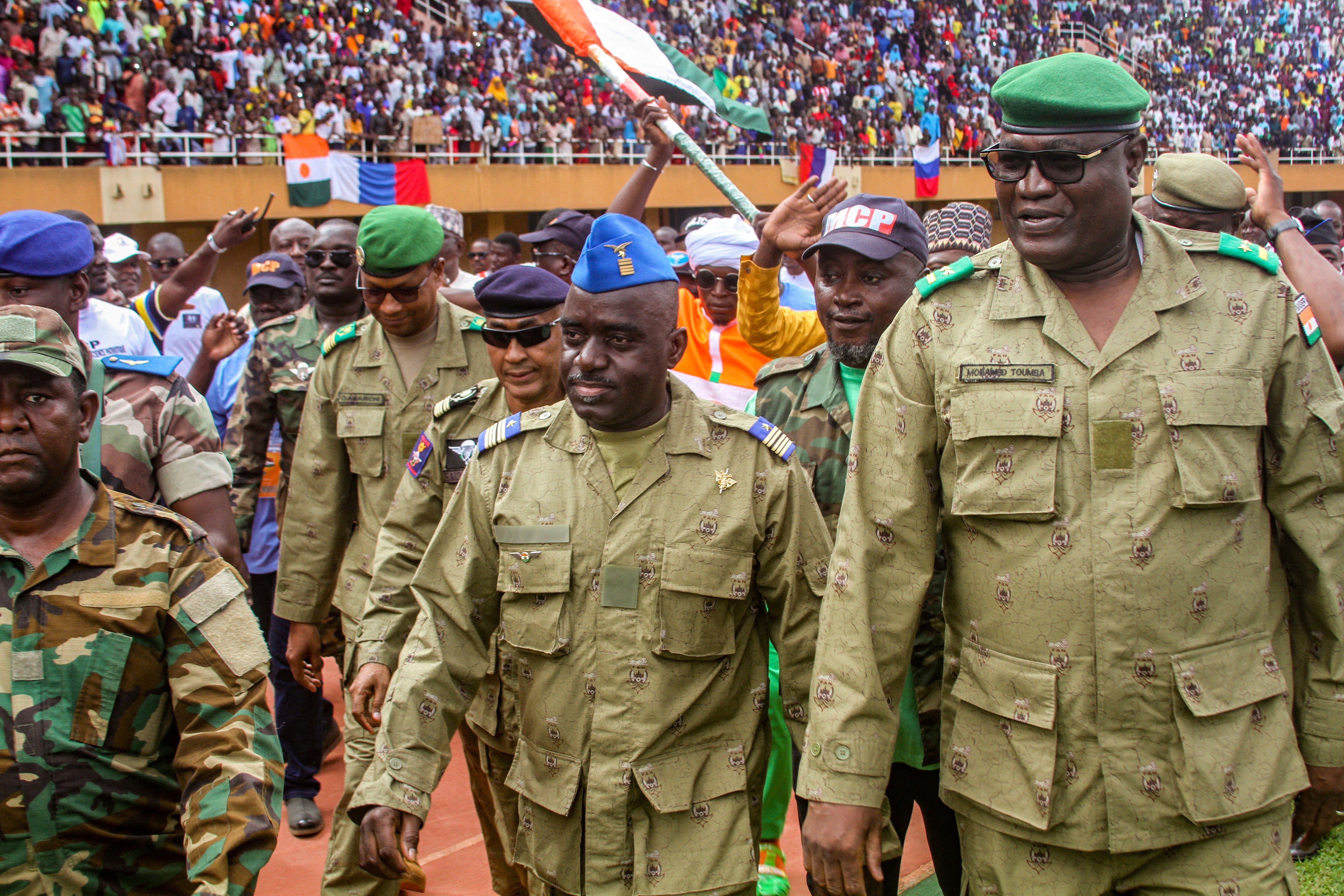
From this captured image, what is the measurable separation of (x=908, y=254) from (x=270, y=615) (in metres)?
3.95

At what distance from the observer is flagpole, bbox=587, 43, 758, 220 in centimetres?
481

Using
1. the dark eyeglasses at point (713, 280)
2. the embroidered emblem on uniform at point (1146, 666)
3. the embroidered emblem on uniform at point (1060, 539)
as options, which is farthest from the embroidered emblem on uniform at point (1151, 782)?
the dark eyeglasses at point (713, 280)

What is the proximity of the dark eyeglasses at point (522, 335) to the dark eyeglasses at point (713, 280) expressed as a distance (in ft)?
6.47

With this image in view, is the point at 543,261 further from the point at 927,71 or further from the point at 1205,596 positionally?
the point at 927,71

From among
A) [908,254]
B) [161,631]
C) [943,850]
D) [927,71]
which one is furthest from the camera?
[927,71]

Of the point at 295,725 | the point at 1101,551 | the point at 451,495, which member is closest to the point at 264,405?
the point at 295,725

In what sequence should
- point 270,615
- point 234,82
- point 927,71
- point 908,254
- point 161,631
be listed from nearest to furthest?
point 161,631
point 908,254
point 270,615
point 234,82
point 927,71

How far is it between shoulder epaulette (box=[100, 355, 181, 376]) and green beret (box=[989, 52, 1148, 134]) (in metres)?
2.57


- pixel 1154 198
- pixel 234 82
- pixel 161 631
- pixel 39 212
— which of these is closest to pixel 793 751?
pixel 161 631

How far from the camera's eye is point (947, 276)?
2645 millimetres

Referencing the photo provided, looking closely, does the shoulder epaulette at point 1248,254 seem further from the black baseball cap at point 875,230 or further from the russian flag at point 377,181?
the russian flag at point 377,181

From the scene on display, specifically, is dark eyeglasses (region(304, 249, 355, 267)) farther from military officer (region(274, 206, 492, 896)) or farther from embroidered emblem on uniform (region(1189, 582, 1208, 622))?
embroidered emblem on uniform (region(1189, 582, 1208, 622))

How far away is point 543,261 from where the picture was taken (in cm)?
632

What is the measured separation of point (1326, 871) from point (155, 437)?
13.8ft
